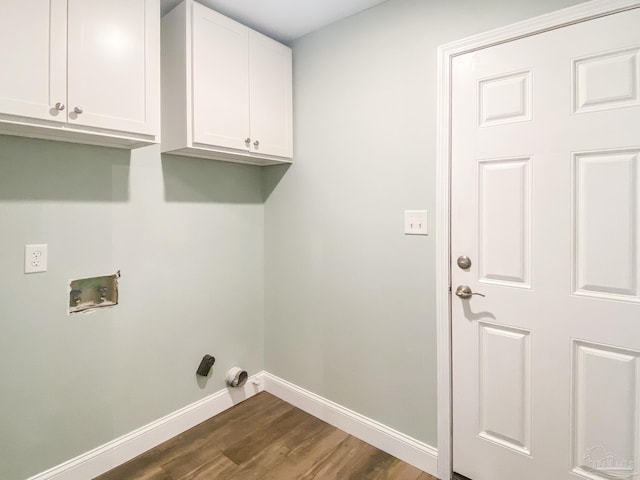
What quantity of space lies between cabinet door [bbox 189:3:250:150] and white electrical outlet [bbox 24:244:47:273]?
0.88 m

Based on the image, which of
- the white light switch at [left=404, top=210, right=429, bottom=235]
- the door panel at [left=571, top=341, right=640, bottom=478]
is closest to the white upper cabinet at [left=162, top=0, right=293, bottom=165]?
the white light switch at [left=404, top=210, right=429, bottom=235]

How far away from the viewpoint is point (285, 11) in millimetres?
1990

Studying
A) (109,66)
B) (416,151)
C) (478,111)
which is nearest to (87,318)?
(109,66)

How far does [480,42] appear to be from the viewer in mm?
1573

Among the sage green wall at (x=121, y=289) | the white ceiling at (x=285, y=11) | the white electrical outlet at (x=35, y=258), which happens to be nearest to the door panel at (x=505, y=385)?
the sage green wall at (x=121, y=289)

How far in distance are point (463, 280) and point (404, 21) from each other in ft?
4.52

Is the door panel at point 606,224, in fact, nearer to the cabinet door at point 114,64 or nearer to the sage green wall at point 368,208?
the sage green wall at point 368,208

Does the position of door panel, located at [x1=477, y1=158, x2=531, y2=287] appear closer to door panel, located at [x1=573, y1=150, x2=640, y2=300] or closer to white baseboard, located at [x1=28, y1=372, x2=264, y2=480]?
door panel, located at [x1=573, y1=150, x2=640, y2=300]

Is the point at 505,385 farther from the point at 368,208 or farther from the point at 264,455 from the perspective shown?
the point at 264,455

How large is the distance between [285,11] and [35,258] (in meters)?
1.84

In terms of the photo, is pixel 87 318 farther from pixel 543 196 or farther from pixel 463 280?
pixel 543 196

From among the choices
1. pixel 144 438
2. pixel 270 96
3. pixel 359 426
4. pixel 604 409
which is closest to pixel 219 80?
pixel 270 96

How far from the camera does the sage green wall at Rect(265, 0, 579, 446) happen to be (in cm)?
177

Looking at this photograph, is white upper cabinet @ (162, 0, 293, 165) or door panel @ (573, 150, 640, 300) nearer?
door panel @ (573, 150, 640, 300)
